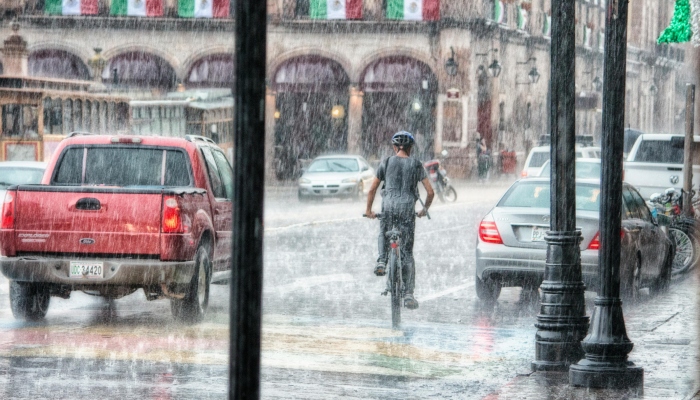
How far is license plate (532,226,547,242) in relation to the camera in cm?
1384

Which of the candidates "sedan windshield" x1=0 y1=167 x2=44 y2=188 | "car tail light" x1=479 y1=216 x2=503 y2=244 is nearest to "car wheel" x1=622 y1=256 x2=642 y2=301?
"car tail light" x1=479 y1=216 x2=503 y2=244

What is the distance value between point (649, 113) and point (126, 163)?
78.2m

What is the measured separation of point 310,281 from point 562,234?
21.9 feet

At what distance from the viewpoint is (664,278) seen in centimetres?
1609

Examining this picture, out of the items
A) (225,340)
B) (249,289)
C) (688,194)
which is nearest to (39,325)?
(225,340)

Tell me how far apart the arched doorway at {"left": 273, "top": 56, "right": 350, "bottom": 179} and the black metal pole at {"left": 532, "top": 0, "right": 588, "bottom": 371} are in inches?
1624

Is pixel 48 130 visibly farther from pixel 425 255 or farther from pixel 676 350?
pixel 676 350

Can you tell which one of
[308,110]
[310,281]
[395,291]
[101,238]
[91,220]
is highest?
[308,110]

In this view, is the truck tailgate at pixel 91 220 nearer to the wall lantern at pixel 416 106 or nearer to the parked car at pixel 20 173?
the parked car at pixel 20 173

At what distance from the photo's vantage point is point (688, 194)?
20.7 meters

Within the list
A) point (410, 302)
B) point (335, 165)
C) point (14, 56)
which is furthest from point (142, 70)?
point (410, 302)

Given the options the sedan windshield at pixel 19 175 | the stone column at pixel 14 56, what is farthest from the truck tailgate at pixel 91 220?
the stone column at pixel 14 56

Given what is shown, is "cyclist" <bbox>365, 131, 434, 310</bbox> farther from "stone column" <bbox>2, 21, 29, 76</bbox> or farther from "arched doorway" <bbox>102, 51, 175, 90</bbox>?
"arched doorway" <bbox>102, 51, 175, 90</bbox>

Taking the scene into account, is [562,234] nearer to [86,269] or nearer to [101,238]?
[101,238]
